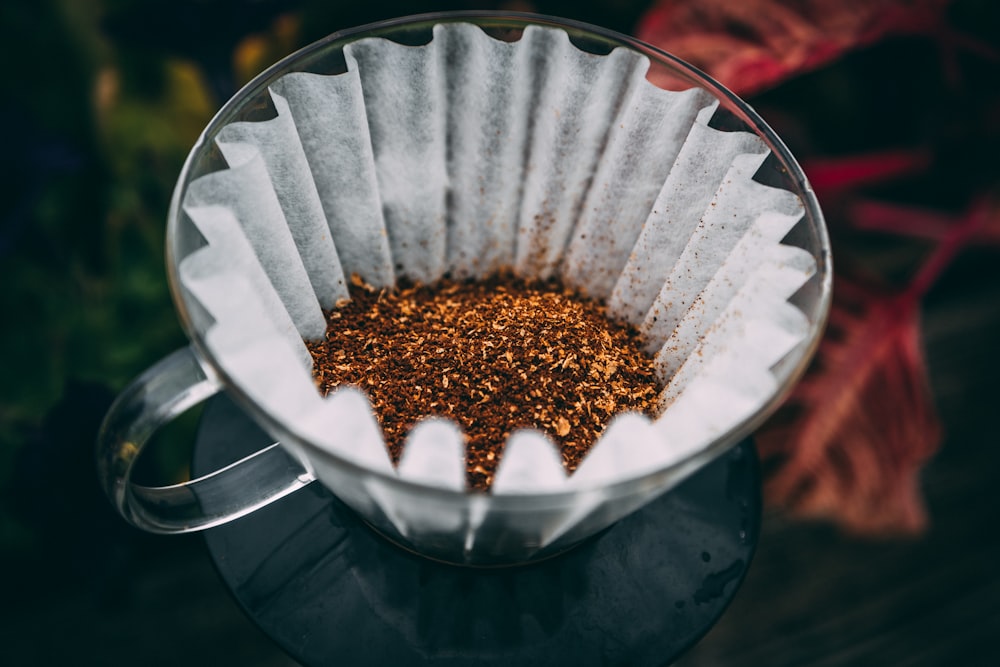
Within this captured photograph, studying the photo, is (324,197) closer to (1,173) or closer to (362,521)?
(362,521)

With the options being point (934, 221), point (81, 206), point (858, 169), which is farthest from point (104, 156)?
point (934, 221)

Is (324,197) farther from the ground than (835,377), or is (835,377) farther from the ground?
(324,197)

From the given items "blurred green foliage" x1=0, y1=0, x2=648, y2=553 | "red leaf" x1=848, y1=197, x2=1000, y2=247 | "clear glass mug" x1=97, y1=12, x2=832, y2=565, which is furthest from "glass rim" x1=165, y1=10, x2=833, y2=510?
"red leaf" x1=848, y1=197, x2=1000, y2=247

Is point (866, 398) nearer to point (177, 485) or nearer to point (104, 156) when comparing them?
point (177, 485)

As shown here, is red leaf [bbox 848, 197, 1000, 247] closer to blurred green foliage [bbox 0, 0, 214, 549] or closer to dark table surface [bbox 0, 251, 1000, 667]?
dark table surface [bbox 0, 251, 1000, 667]

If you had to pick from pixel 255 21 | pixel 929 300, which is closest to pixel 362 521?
pixel 255 21

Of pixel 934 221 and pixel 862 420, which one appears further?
pixel 934 221

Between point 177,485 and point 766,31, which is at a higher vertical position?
point 766,31

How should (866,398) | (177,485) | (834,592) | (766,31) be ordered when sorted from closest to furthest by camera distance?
(177,485) → (766,31) → (866,398) → (834,592)
